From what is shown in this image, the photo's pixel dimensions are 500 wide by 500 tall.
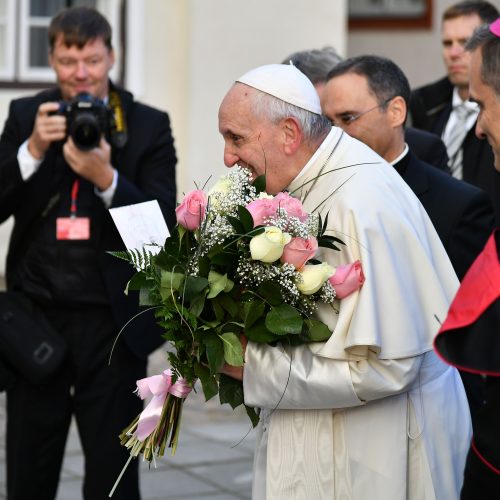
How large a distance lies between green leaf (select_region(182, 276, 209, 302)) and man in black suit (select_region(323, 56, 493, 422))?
4.51 feet

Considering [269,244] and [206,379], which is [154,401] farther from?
[269,244]

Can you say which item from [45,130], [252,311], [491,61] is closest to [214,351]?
[252,311]

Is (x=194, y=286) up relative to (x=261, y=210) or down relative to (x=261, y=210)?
down

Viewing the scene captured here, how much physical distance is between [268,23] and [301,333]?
713 cm

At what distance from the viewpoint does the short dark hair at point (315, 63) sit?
498cm

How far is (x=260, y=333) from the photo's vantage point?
318 centimetres

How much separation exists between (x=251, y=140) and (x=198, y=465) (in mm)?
3681

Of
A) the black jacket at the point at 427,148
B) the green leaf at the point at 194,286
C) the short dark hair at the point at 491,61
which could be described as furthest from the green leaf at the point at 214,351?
the black jacket at the point at 427,148

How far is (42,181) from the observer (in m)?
4.72

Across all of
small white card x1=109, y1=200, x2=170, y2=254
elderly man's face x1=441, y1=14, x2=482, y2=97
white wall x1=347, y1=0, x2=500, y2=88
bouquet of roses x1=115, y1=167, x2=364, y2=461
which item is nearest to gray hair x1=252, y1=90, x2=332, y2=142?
bouquet of roses x1=115, y1=167, x2=364, y2=461

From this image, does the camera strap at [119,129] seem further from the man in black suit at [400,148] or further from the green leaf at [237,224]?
the green leaf at [237,224]

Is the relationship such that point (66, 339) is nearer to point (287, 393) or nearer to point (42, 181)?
point (42, 181)

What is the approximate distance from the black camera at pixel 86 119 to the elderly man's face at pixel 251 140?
Answer: 1287 millimetres

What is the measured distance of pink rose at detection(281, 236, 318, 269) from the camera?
3139 mm
